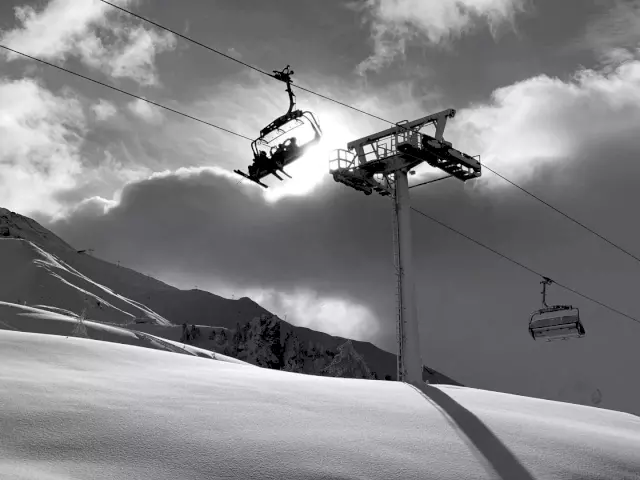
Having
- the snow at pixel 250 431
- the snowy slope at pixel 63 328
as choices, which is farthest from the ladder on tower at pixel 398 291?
the snowy slope at pixel 63 328

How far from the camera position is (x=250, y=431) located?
32.0 ft

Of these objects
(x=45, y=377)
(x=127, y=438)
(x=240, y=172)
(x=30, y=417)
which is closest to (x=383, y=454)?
(x=127, y=438)

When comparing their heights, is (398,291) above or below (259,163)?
below

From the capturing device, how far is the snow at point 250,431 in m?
8.19

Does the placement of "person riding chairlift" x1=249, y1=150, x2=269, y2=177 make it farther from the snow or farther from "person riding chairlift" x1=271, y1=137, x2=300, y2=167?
the snow

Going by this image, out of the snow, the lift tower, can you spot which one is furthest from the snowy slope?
the snow

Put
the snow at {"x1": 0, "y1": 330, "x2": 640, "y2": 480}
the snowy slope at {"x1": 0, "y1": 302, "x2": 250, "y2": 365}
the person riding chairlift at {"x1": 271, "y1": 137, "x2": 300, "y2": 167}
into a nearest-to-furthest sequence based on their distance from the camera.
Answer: the snow at {"x1": 0, "y1": 330, "x2": 640, "y2": 480} → the person riding chairlift at {"x1": 271, "y1": 137, "x2": 300, "y2": 167} → the snowy slope at {"x1": 0, "y1": 302, "x2": 250, "y2": 365}

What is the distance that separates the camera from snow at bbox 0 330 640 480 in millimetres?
8188

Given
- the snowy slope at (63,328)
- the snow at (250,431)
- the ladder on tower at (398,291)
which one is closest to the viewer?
the snow at (250,431)

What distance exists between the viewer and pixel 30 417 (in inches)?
350

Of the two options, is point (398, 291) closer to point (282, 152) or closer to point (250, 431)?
point (282, 152)

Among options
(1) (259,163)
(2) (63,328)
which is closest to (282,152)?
(1) (259,163)

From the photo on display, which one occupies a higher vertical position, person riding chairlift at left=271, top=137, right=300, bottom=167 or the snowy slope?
person riding chairlift at left=271, top=137, right=300, bottom=167

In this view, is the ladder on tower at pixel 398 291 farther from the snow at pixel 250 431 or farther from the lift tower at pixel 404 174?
the snow at pixel 250 431
